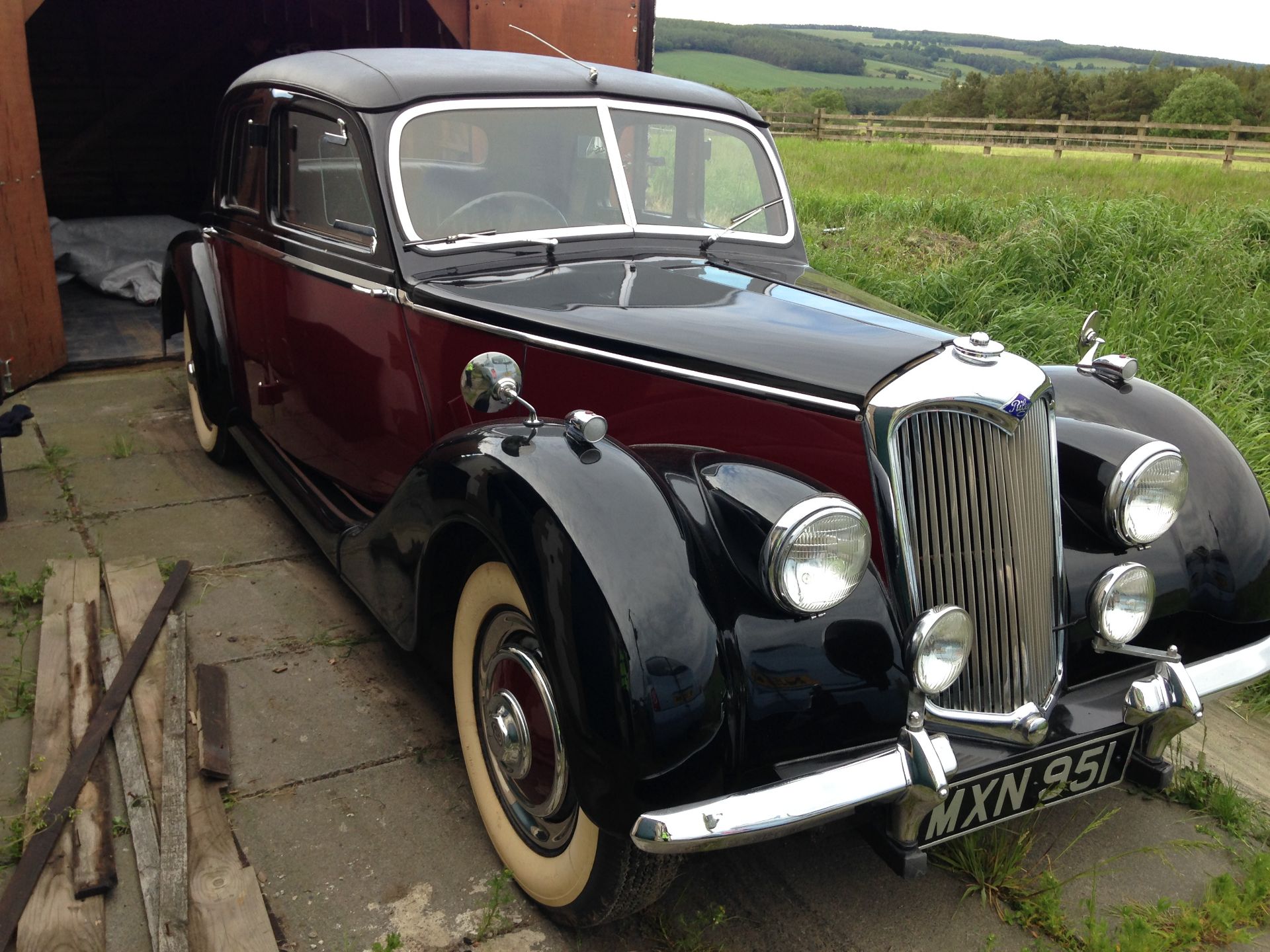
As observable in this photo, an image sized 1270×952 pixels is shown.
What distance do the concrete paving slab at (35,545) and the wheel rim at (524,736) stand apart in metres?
2.14

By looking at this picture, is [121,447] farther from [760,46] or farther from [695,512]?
[760,46]

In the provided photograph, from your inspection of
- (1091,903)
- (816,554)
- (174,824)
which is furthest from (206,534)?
(1091,903)

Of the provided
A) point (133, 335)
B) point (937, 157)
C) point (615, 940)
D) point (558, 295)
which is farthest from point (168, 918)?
point (937, 157)

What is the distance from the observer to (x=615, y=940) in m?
1.92

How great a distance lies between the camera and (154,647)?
2801 mm

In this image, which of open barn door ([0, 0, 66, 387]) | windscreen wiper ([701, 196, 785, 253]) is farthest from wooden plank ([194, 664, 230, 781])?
open barn door ([0, 0, 66, 387])

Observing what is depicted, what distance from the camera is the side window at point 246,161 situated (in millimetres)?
3596

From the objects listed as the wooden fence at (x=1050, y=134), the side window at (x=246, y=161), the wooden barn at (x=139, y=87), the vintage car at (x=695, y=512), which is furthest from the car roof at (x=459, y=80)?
the wooden fence at (x=1050, y=134)

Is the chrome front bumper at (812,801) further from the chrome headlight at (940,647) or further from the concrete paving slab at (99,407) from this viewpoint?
the concrete paving slab at (99,407)

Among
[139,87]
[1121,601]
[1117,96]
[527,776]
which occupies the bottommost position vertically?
[527,776]

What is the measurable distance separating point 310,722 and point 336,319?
4.17 ft

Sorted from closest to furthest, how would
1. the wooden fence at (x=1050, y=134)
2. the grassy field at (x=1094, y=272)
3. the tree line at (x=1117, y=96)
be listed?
1. the grassy field at (x=1094, y=272)
2. the wooden fence at (x=1050, y=134)
3. the tree line at (x=1117, y=96)

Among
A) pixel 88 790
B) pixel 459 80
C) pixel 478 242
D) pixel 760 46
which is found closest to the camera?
pixel 88 790

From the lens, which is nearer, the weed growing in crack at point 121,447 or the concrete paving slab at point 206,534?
the concrete paving slab at point 206,534
